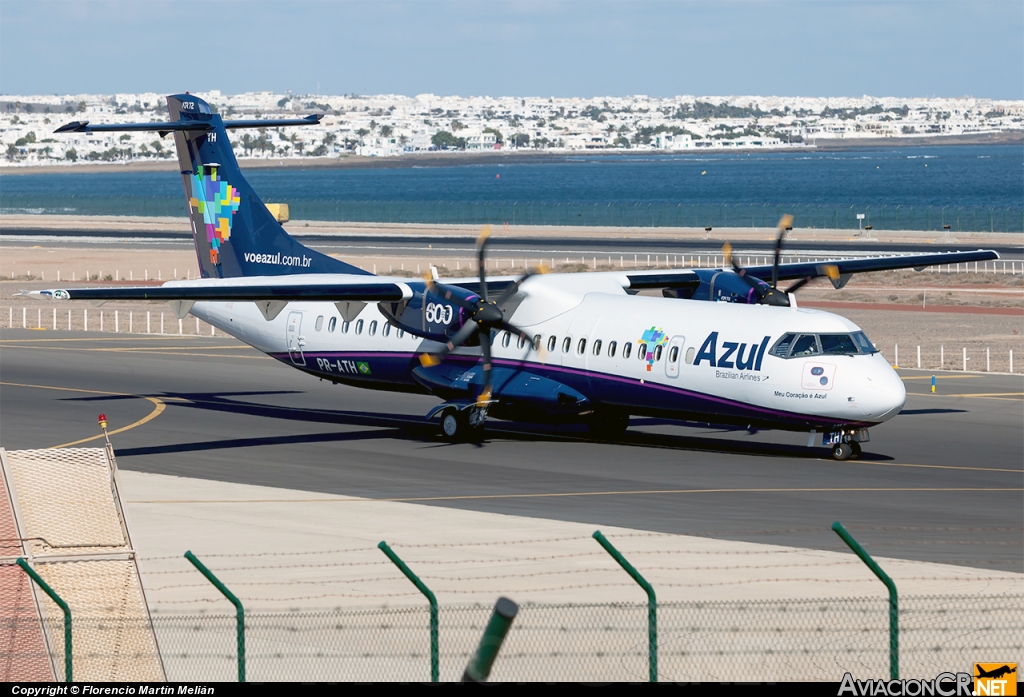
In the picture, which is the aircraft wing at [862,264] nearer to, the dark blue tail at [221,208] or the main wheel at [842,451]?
the main wheel at [842,451]

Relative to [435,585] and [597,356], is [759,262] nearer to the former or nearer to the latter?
[597,356]

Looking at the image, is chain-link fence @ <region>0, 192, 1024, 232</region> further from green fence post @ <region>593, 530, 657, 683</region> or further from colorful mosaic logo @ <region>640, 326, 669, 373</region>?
green fence post @ <region>593, 530, 657, 683</region>

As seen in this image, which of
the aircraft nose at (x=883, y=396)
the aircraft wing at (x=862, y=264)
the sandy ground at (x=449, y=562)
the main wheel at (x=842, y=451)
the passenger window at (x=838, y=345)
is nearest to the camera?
the sandy ground at (x=449, y=562)

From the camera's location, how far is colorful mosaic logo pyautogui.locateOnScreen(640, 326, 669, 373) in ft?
98.6

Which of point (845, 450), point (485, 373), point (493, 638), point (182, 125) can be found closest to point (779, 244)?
point (845, 450)

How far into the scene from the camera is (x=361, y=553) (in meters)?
21.1

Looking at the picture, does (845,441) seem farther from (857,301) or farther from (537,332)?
(857,301)

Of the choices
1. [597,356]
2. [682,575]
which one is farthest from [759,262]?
[682,575]

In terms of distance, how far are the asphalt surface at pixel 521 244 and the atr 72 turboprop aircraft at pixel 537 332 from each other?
53396mm

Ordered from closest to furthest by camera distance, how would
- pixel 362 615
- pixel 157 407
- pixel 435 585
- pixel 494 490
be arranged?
pixel 362 615 → pixel 435 585 → pixel 494 490 → pixel 157 407

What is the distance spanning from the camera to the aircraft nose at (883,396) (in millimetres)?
27281

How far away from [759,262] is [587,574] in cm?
6570

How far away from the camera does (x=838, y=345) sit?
2816cm

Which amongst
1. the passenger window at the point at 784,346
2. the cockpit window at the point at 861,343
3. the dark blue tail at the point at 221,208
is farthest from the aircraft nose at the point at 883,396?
the dark blue tail at the point at 221,208
